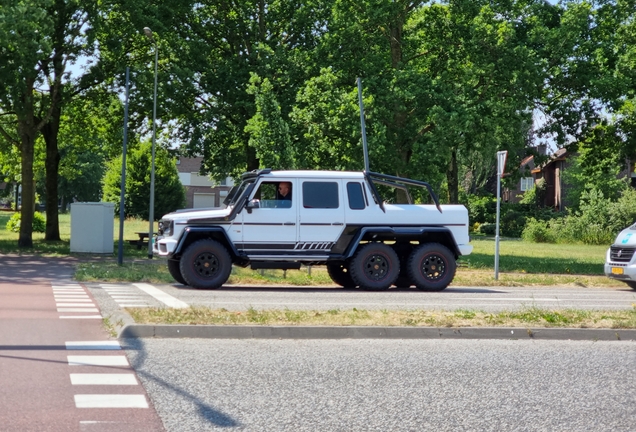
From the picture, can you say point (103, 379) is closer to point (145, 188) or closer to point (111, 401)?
point (111, 401)

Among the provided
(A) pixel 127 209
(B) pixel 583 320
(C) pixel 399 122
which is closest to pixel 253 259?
(B) pixel 583 320

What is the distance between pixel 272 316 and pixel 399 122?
68.6 feet

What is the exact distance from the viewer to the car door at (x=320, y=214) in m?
17.8

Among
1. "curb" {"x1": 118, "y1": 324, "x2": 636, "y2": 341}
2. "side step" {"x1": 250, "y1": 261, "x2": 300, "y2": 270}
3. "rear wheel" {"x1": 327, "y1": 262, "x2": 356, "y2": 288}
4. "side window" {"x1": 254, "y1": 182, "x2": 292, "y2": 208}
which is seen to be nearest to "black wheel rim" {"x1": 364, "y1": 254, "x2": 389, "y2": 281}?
"side step" {"x1": 250, "y1": 261, "x2": 300, "y2": 270}

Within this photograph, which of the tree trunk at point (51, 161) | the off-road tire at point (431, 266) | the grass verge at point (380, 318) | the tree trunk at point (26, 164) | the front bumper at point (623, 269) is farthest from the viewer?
the tree trunk at point (51, 161)

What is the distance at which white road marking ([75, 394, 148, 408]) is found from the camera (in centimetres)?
662

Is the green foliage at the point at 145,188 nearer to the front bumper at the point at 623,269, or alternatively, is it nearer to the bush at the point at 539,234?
the bush at the point at 539,234

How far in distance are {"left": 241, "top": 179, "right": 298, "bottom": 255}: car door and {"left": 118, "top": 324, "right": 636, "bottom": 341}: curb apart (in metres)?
7.42

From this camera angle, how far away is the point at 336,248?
1789 cm

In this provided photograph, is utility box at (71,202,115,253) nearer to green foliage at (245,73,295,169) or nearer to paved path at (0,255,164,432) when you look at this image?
green foliage at (245,73,295,169)

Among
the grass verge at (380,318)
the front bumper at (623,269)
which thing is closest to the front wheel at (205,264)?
the grass verge at (380,318)

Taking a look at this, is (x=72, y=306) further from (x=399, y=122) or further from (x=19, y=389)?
(x=399, y=122)

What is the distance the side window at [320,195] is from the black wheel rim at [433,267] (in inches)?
79.6

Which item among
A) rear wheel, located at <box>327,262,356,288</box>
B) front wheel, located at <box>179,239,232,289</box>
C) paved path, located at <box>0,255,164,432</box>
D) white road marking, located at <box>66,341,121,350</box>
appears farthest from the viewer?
rear wheel, located at <box>327,262,356,288</box>
